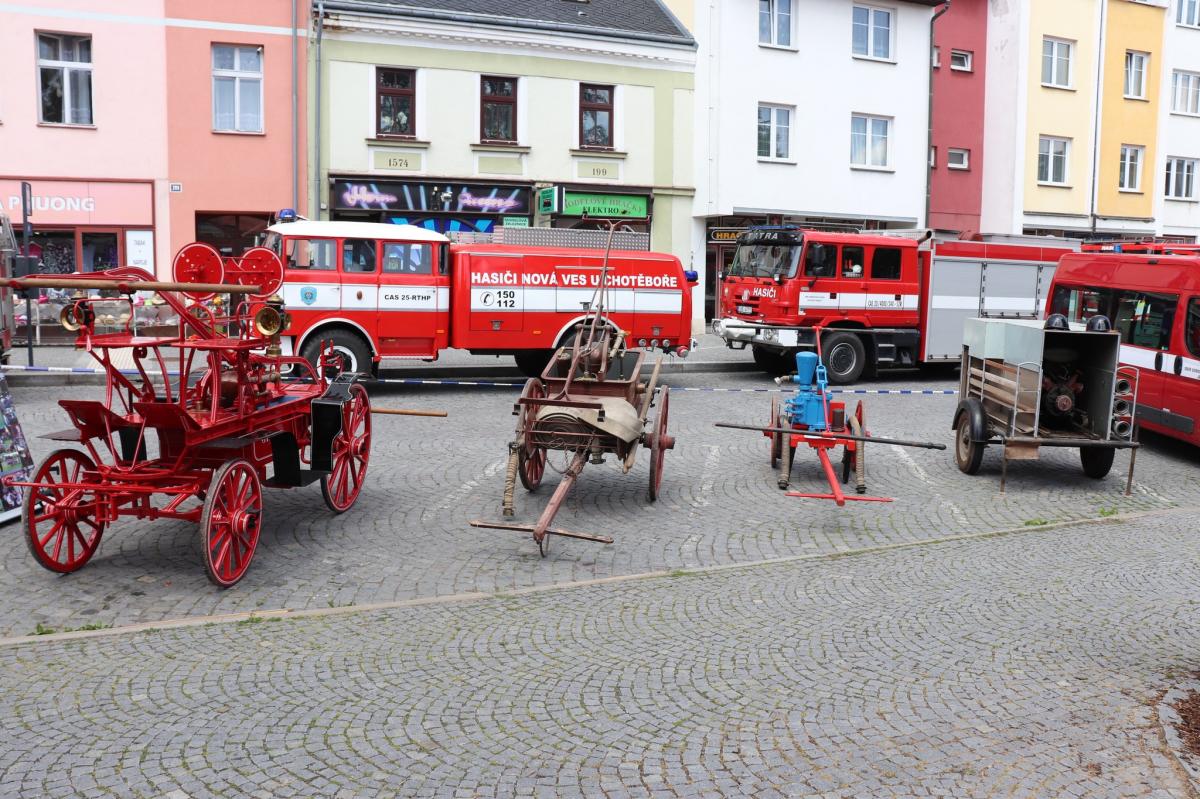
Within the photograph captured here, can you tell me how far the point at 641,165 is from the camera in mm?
26156

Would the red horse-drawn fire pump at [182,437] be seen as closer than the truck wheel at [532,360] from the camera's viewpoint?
Yes

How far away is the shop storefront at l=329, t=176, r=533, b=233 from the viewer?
23.4 metres

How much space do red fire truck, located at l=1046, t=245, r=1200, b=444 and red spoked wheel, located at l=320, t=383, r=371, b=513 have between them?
7.95 meters

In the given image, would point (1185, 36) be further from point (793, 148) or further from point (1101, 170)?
point (793, 148)

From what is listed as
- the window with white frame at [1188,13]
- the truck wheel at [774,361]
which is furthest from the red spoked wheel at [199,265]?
the window with white frame at [1188,13]

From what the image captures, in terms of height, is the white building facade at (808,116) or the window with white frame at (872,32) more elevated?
the window with white frame at (872,32)

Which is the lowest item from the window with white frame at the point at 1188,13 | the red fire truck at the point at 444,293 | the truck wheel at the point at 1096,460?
the truck wheel at the point at 1096,460

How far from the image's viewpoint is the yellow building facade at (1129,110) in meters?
33.1

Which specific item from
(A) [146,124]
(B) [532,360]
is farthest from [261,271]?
(A) [146,124]

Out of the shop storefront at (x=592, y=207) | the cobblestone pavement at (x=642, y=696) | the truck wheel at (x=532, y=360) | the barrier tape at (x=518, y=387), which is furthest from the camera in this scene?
the shop storefront at (x=592, y=207)

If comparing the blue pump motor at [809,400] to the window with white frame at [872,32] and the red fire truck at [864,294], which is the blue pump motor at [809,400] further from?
the window with white frame at [872,32]

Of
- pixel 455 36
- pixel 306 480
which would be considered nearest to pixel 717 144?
pixel 455 36

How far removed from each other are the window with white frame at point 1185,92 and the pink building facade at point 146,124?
26.8 meters

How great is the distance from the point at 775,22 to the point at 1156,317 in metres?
16.8
